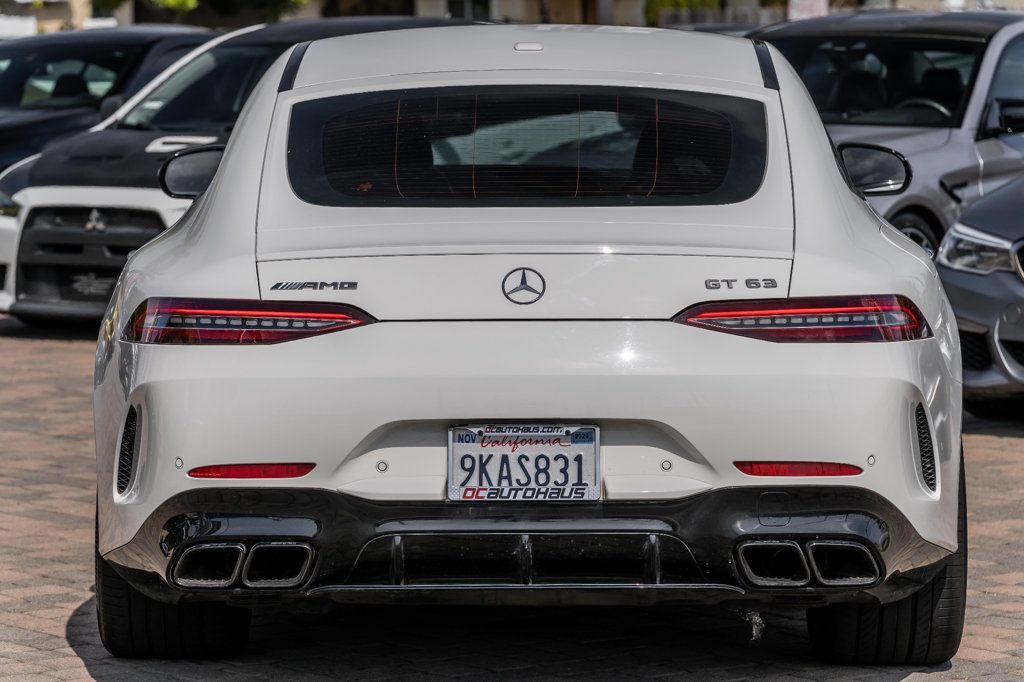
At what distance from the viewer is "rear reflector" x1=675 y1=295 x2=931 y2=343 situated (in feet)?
14.2

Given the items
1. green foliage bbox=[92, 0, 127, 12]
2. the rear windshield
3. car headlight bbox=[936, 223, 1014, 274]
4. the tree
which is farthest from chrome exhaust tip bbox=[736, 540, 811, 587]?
green foliage bbox=[92, 0, 127, 12]

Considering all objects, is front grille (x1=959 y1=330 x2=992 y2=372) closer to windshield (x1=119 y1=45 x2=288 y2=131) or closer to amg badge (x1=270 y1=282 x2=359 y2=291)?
amg badge (x1=270 y1=282 x2=359 y2=291)

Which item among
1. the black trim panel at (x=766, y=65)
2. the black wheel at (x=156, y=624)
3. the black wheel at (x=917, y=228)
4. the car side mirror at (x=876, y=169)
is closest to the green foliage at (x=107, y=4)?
the black wheel at (x=917, y=228)

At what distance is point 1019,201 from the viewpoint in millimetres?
9242

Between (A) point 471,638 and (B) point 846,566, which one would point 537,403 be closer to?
(B) point 846,566

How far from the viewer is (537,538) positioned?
4301 mm

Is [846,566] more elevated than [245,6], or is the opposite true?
[846,566]

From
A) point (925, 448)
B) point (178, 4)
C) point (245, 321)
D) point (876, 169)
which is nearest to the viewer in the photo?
point (245, 321)

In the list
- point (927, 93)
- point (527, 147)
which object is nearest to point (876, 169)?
point (527, 147)

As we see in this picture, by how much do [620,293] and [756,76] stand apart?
3.56ft

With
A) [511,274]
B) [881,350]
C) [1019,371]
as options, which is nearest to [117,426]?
[511,274]

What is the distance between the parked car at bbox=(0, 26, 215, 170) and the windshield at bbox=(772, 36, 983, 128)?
479 centimetres

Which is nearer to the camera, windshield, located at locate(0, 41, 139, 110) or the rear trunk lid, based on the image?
the rear trunk lid

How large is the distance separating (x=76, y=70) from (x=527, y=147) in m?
10.9
